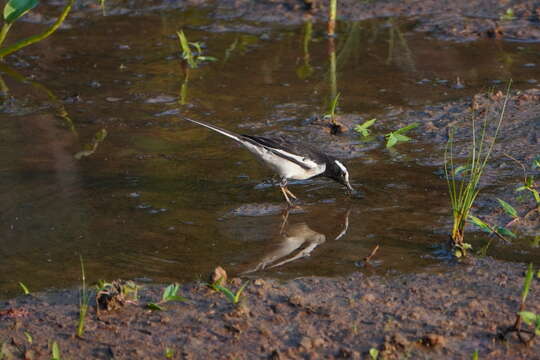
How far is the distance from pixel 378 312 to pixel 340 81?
539cm

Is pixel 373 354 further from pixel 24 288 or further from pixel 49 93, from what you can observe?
pixel 49 93

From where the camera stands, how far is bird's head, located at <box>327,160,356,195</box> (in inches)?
282

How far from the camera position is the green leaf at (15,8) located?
7457 mm

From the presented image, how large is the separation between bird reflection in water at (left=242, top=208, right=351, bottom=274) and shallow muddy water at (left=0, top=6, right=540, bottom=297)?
2 centimetres

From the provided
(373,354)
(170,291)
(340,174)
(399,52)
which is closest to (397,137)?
(340,174)

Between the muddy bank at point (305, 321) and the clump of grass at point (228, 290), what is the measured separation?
0.05 metres

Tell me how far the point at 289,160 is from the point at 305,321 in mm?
2339

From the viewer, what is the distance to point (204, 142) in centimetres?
854

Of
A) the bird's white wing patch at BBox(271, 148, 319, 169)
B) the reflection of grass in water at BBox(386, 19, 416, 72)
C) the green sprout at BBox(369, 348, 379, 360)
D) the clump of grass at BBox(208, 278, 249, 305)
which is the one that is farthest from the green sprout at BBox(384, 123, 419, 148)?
the green sprout at BBox(369, 348, 379, 360)

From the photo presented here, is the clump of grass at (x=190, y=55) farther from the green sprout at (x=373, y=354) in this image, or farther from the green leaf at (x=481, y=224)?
the green sprout at (x=373, y=354)

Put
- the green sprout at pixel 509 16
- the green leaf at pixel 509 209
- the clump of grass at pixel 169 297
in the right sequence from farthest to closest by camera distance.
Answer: the green sprout at pixel 509 16, the green leaf at pixel 509 209, the clump of grass at pixel 169 297

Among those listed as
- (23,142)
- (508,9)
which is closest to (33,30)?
(23,142)

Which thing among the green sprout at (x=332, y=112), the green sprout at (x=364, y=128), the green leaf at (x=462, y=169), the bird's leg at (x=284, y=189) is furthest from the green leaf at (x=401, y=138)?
the bird's leg at (x=284, y=189)

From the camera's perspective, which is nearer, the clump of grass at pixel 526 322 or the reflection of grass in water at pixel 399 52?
the clump of grass at pixel 526 322
